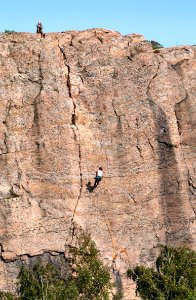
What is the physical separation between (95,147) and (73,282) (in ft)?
31.5

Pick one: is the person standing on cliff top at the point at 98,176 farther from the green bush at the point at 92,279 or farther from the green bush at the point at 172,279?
the green bush at the point at 172,279

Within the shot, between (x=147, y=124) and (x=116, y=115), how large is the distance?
2.02 meters

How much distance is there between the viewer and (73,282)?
24641 millimetres

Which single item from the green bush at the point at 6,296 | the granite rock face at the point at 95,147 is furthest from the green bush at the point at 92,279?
the granite rock face at the point at 95,147

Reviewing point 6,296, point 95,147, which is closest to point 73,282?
point 6,296

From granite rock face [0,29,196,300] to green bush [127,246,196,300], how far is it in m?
4.61

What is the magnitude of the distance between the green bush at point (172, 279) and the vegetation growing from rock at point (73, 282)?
6.15ft

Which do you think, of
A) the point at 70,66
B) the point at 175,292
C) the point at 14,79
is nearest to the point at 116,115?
the point at 70,66

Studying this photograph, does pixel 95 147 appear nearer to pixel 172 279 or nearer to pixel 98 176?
pixel 98 176

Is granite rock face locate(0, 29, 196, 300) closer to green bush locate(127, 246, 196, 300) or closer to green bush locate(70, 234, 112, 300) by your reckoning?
green bush locate(70, 234, 112, 300)

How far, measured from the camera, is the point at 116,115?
→ 32062 mm

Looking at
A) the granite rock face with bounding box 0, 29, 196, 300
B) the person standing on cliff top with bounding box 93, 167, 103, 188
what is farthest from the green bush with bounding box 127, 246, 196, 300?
the person standing on cliff top with bounding box 93, 167, 103, 188

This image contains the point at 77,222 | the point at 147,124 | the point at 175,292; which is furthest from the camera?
the point at 147,124

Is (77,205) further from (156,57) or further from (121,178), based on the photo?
(156,57)
